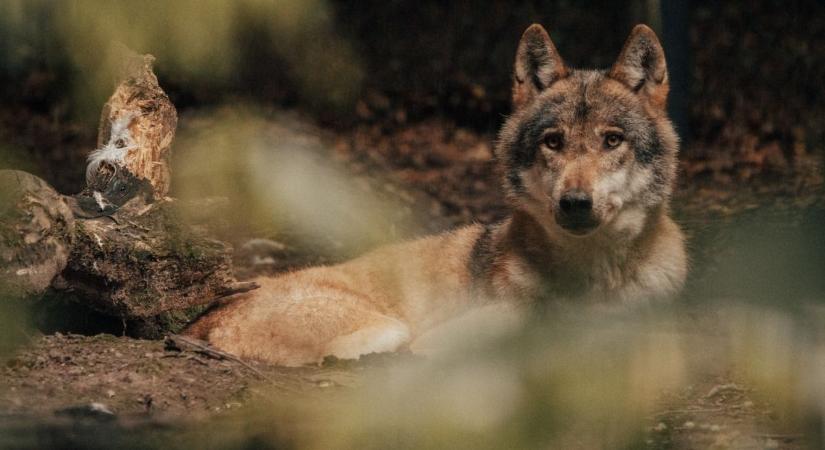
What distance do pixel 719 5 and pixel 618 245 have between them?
40.7ft

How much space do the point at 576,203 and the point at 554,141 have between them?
0.70m

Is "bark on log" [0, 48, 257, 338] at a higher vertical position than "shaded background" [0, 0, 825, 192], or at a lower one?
lower

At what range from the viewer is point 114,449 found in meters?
4.06

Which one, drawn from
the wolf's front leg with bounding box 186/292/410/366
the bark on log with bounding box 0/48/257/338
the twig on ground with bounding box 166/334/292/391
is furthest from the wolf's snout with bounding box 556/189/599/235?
the bark on log with bounding box 0/48/257/338

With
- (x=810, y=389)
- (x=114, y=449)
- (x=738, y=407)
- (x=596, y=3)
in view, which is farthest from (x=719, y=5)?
(x=810, y=389)

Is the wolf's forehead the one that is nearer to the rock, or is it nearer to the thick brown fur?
the thick brown fur

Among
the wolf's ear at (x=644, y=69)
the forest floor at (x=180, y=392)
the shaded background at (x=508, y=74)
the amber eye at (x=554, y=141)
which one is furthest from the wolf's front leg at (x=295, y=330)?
the wolf's ear at (x=644, y=69)

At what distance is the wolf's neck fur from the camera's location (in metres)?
6.33

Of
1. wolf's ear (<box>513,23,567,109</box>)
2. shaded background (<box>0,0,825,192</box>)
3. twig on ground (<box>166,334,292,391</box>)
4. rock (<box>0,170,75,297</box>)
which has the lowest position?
twig on ground (<box>166,334,292,391</box>)

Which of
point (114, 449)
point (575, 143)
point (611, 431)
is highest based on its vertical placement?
point (575, 143)

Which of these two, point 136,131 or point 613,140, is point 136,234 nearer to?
point 136,131

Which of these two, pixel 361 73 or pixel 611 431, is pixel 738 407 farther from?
pixel 611 431

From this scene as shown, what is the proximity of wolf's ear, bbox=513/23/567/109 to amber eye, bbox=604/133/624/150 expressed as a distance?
0.76 metres

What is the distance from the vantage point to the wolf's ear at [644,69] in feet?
21.3
